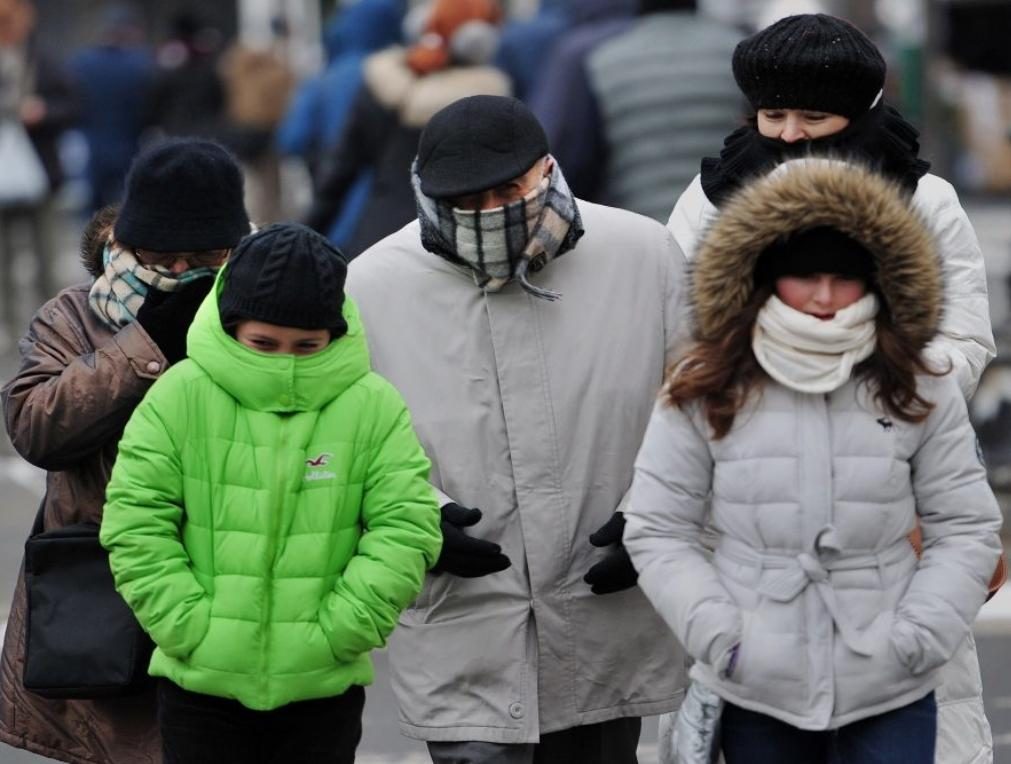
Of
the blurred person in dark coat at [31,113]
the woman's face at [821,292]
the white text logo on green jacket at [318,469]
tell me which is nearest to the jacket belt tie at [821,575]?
the woman's face at [821,292]

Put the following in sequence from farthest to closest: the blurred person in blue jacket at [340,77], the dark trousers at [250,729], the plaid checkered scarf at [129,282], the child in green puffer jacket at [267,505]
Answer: the blurred person in blue jacket at [340,77] → the plaid checkered scarf at [129,282] → the dark trousers at [250,729] → the child in green puffer jacket at [267,505]

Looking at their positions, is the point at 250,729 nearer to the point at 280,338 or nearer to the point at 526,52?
the point at 280,338

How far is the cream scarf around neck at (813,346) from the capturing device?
3.90 meters

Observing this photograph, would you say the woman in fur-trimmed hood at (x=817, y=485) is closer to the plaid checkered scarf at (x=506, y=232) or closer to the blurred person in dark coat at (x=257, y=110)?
the plaid checkered scarf at (x=506, y=232)

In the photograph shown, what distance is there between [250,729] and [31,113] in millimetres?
10997

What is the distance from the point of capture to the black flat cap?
14.0 ft

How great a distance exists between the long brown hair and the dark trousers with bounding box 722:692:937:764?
0.50 m

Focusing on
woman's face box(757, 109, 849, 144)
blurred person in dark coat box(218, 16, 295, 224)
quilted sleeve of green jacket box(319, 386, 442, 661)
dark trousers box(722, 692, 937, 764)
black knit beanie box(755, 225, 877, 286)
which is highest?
black knit beanie box(755, 225, 877, 286)

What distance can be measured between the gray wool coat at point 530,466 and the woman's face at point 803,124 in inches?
15.1

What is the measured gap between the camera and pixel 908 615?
388 centimetres

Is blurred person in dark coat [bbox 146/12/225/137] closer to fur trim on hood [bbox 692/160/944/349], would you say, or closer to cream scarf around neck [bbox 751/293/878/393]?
fur trim on hood [bbox 692/160/944/349]

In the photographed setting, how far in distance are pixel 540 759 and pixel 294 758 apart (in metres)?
0.58

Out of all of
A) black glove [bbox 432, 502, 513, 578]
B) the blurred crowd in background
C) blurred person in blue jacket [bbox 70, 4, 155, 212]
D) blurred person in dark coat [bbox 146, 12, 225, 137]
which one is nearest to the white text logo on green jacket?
black glove [bbox 432, 502, 513, 578]

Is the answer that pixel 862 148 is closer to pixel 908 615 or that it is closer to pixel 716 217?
pixel 716 217
